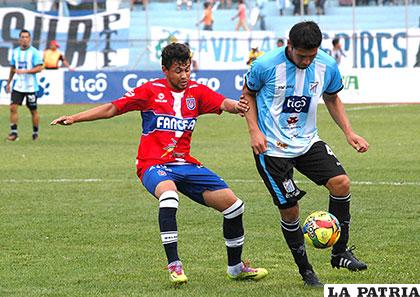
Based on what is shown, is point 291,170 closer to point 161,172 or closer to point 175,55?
point 161,172

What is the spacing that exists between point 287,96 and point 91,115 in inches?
56.6

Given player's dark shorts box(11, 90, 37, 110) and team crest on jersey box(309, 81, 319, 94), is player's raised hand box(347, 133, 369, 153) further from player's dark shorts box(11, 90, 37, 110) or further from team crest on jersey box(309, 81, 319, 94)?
player's dark shorts box(11, 90, 37, 110)

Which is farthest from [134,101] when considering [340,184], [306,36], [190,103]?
[340,184]

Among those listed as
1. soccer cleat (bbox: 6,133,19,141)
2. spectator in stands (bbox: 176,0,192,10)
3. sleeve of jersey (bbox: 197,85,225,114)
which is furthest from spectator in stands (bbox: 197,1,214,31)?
sleeve of jersey (bbox: 197,85,225,114)

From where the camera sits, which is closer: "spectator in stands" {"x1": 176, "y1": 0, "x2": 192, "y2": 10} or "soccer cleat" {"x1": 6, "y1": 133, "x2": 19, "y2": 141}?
"soccer cleat" {"x1": 6, "y1": 133, "x2": 19, "y2": 141}

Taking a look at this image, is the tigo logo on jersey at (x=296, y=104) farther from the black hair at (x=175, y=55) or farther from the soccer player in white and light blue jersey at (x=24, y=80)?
the soccer player in white and light blue jersey at (x=24, y=80)

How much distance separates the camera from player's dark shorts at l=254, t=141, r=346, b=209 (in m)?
7.65

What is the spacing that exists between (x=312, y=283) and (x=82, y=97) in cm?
2677

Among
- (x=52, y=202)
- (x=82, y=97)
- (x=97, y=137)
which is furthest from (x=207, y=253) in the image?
(x=82, y=97)

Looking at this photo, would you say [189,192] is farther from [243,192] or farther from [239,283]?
[243,192]

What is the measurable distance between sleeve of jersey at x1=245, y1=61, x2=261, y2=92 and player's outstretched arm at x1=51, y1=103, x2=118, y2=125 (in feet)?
3.35

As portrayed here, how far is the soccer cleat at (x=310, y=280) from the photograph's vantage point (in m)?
7.54

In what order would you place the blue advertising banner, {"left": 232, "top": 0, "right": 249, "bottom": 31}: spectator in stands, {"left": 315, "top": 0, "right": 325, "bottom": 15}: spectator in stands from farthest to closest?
{"left": 315, "top": 0, "right": 325, "bottom": 15}: spectator in stands < {"left": 232, "top": 0, "right": 249, "bottom": 31}: spectator in stands < the blue advertising banner

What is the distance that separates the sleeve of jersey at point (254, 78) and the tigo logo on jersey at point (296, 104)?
232 mm
